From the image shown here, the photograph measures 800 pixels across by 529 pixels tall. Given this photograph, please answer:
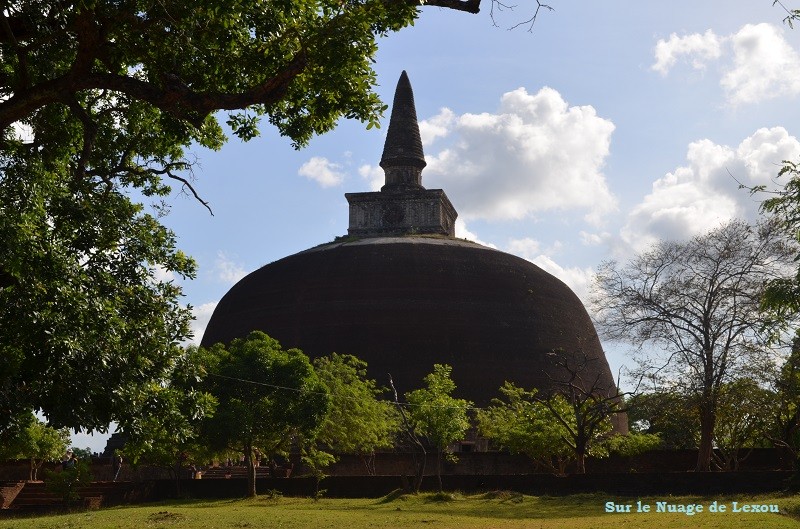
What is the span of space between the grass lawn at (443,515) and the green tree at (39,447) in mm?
5591

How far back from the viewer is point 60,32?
1110 centimetres

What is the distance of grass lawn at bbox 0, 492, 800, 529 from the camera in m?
15.5

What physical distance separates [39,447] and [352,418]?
1085cm

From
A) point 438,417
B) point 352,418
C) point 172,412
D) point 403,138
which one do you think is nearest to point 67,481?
point 438,417

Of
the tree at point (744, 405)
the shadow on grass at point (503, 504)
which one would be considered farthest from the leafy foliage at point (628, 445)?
the shadow on grass at point (503, 504)

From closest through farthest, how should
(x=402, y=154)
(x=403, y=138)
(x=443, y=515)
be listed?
1. (x=443, y=515)
2. (x=402, y=154)
3. (x=403, y=138)

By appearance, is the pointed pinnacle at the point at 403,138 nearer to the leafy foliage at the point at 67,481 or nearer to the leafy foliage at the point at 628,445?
the leafy foliage at the point at 628,445

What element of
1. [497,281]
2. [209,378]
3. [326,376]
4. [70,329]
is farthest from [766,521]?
[497,281]

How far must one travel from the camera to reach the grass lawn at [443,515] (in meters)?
15.5

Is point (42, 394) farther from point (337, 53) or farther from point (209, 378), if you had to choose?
point (209, 378)

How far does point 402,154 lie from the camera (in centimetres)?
5988

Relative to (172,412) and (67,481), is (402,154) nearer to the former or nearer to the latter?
(67,481)

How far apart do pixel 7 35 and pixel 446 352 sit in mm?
34482

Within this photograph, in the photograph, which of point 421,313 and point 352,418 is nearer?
point 352,418
